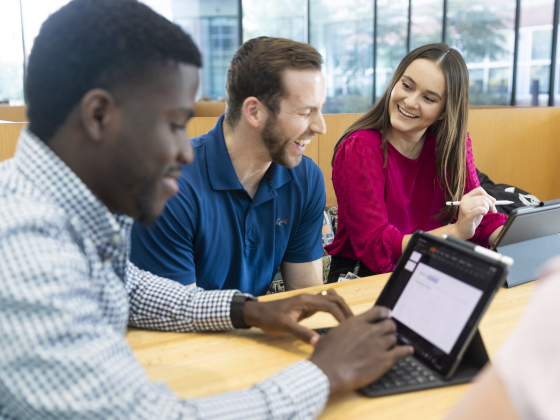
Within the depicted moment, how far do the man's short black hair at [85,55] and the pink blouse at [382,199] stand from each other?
1.03 metres

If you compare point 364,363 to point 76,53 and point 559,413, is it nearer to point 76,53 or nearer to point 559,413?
point 559,413

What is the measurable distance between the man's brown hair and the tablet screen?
602 millimetres

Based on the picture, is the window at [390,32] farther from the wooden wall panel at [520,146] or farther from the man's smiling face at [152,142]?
the man's smiling face at [152,142]

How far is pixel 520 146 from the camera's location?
346cm

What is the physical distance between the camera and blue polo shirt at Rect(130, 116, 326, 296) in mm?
1192

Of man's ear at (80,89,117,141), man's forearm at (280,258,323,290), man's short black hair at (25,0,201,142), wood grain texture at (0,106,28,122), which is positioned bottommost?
man's forearm at (280,258,323,290)

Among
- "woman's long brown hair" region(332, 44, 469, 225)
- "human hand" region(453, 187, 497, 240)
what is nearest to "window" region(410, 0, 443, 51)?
"woman's long brown hair" region(332, 44, 469, 225)

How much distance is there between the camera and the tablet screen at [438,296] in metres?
0.72

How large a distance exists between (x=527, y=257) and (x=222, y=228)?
80 centimetres

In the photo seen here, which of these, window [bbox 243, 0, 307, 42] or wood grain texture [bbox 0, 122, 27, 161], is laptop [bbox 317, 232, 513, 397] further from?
window [bbox 243, 0, 307, 42]

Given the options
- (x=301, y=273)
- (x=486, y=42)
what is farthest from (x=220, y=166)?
(x=486, y=42)

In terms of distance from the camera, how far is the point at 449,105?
1.64m

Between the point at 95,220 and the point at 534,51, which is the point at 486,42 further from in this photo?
the point at 95,220

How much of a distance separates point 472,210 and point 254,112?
0.66 m
